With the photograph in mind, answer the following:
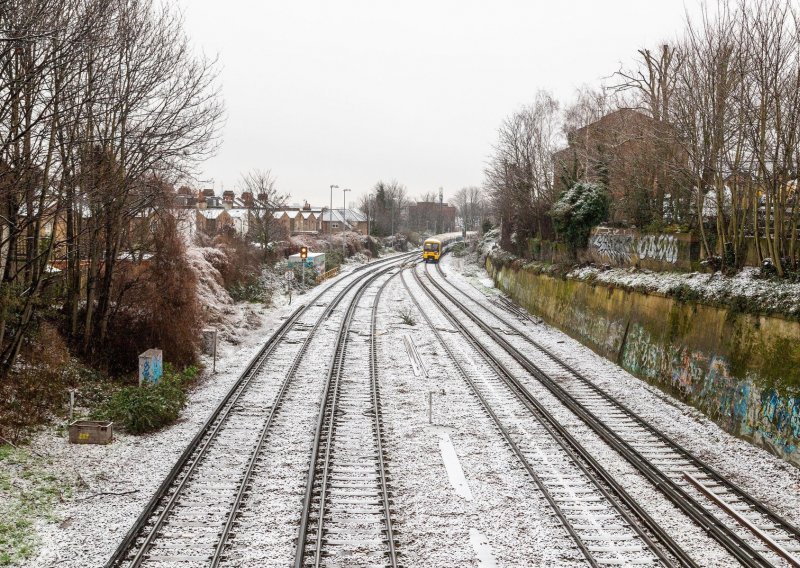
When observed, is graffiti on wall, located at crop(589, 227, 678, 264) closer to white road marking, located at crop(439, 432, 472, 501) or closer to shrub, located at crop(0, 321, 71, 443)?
white road marking, located at crop(439, 432, 472, 501)

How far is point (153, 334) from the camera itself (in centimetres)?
1862

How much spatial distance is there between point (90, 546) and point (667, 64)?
2831cm

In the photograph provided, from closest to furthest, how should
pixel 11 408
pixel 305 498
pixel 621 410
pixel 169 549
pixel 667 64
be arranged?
1. pixel 169 549
2. pixel 305 498
3. pixel 11 408
4. pixel 621 410
5. pixel 667 64

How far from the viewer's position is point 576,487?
10828 millimetres

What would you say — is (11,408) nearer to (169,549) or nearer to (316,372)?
(169,549)

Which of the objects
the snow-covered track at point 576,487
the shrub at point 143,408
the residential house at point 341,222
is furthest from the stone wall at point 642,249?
the residential house at point 341,222

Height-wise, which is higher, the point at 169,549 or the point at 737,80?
the point at 737,80

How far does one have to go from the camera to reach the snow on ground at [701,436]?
36.0 ft

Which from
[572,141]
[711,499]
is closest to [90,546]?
[711,499]

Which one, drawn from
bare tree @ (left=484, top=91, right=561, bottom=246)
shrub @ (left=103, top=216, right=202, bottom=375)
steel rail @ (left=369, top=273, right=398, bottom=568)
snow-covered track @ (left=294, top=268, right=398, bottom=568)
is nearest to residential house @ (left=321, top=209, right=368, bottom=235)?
bare tree @ (left=484, top=91, right=561, bottom=246)

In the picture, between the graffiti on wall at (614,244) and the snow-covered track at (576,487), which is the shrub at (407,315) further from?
the snow-covered track at (576,487)

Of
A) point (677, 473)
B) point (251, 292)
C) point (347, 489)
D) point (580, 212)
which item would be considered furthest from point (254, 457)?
point (251, 292)

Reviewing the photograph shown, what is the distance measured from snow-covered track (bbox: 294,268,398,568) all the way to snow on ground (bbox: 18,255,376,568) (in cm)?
259

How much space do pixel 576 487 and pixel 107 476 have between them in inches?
313
